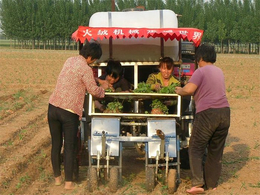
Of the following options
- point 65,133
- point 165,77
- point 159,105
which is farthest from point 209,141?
point 65,133

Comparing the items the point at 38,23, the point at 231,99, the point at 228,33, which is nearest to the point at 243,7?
the point at 228,33

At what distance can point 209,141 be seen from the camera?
21.2 ft

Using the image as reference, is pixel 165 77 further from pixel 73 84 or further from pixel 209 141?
pixel 73 84

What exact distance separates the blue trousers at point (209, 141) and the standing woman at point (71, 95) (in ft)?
4.49

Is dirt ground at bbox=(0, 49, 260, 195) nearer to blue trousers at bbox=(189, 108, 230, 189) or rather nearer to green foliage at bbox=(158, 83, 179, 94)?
A: blue trousers at bbox=(189, 108, 230, 189)

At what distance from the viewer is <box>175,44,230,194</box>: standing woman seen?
20.5 feet

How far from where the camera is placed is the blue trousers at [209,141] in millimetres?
6258

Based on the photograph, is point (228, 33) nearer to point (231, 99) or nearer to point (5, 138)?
point (231, 99)

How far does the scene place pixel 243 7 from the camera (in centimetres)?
8350

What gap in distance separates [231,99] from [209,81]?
10.5m

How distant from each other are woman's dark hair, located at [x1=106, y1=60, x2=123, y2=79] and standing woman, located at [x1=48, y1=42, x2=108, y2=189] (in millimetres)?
758

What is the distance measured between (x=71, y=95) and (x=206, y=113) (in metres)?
1.76

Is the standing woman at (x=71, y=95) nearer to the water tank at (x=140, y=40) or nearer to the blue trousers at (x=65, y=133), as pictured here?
the blue trousers at (x=65, y=133)

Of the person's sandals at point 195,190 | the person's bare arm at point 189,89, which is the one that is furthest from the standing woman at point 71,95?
the person's sandals at point 195,190
